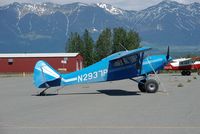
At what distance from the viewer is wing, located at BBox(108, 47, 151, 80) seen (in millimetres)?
22750

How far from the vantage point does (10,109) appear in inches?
634

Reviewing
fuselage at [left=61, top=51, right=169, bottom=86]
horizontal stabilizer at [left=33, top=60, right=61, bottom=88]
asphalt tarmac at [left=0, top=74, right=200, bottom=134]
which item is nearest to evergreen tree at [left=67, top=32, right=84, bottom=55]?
fuselage at [left=61, top=51, right=169, bottom=86]

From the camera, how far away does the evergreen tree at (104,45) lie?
10494 centimetres

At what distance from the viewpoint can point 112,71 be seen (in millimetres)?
22797

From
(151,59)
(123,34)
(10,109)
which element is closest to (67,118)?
(10,109)

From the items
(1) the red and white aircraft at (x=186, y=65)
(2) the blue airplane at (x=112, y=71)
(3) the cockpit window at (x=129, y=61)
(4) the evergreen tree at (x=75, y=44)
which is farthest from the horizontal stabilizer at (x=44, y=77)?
(4) the evergreen tree at (x=75, y=44)

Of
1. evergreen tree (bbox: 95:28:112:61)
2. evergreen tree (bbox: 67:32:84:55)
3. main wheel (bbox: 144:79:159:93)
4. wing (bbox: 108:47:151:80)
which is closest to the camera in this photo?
main wheel (bbox: 144:79:159:93)

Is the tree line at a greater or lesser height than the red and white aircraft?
greater

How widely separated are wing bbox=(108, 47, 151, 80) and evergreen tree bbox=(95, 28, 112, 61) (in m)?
81.6

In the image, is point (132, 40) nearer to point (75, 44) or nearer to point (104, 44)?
point (104, 44)

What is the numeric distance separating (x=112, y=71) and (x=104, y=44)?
8243cm

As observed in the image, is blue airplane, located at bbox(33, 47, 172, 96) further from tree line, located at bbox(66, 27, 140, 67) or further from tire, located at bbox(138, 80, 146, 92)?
tree line, located at bbox(66, 27, 140, 67)

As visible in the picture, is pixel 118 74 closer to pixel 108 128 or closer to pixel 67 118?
pixel 67 118

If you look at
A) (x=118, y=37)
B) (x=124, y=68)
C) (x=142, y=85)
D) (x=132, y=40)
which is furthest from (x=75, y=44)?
(x=142, y=85)
